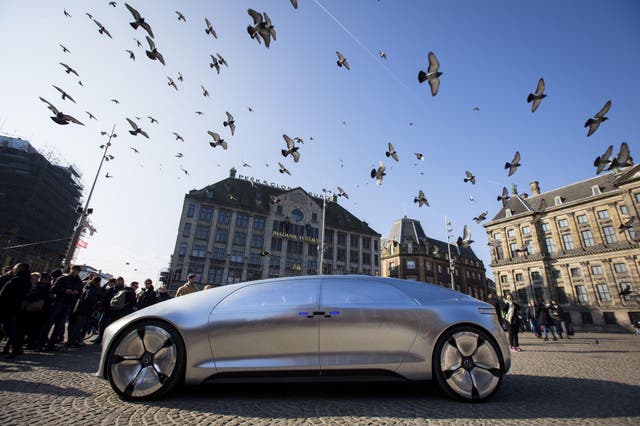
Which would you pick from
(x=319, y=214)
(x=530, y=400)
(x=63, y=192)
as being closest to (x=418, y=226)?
(x=319, y=214)

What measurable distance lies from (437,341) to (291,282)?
1.82 meters

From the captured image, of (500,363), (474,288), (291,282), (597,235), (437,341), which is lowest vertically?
(500,363)

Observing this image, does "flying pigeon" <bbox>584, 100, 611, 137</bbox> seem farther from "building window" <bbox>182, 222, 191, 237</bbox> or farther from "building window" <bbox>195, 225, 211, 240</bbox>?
"building window" <bbox>182, 222, 191, 237</bbox>

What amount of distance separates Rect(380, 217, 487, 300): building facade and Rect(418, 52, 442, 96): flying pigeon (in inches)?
1710

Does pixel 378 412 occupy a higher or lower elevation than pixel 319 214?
lower

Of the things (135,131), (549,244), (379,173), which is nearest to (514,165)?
(379,173)

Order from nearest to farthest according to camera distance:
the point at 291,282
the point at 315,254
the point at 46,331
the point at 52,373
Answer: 1. the point at 291,282
2. the point at 52,373
3. the point at 46,331
4. the point at 315,254

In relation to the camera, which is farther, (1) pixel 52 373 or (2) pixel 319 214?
(2) pixel 319 214

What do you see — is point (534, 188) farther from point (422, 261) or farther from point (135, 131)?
point (135, 131)

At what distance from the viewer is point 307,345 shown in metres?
2.99

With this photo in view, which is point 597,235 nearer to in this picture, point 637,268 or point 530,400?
point 637,268

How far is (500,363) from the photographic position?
3018mm

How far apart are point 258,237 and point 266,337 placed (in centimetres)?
4005

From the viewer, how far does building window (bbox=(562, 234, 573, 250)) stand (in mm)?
42469
